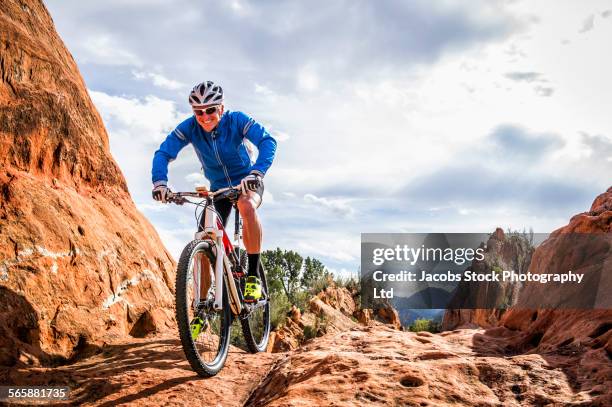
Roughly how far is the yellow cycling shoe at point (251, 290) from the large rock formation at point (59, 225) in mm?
1710

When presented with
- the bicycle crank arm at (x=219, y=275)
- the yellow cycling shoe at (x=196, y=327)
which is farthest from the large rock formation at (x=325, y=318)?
the yellow cycling shoe at (x=196, y=327)

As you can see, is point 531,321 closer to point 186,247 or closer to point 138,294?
point 186,247

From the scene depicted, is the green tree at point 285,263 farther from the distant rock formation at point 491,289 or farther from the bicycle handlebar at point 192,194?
the bicycle handlebar at point 192,194

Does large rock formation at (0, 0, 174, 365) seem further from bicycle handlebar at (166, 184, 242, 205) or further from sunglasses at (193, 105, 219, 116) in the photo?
sunglasses at (193, 105, 219, 116)

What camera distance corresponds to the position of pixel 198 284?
5.53 m

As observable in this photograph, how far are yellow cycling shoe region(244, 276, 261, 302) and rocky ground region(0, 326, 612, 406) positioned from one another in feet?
2.35

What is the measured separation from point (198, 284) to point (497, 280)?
28.6 metres

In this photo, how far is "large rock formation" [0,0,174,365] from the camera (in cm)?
618

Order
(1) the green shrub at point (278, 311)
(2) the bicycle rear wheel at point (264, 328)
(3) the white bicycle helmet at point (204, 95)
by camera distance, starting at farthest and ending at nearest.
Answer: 1. (1) the green shrub at point (278, 311)
2. (2) the bicycle rear wheel at point (264, 328)
3. (3) the white bicycle helmet at point (204, 95)

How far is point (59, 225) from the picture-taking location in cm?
686

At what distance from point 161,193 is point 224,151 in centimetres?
103

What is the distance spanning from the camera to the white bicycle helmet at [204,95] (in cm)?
605

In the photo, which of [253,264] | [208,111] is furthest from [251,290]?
[208,111]

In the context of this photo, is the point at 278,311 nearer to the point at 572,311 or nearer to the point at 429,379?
the point at 572,311
